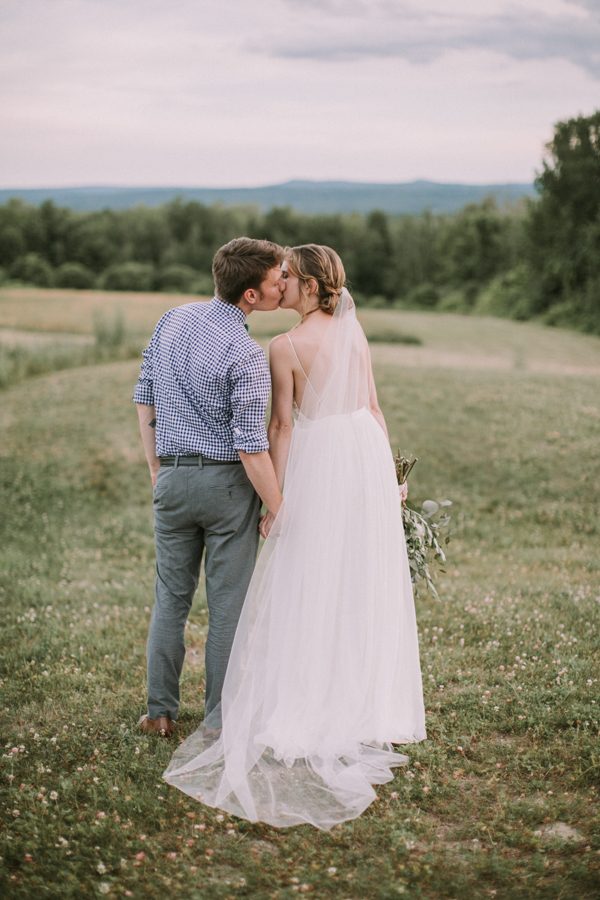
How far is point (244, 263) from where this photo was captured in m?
4.68

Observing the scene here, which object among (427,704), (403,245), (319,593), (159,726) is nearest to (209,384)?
(319,593)

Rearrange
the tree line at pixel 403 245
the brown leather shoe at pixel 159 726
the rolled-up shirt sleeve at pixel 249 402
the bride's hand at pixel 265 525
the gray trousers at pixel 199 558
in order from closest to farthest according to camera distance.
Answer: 1. the rolled-up shirt sleeve at pixel 249 402
2. the gray trousers at pixel 199 558
3. the bride's hand at pixel 265 525
4. the brown leather shoe at pixel 159 726
5. the tree line at pixel 403 245

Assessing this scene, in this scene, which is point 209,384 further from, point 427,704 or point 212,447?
point 427,704

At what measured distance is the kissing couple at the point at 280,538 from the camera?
4.73 m

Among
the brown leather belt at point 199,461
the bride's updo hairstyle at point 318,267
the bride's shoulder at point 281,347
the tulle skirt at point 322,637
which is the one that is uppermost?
the bride's updo hairstyle at point 318,267

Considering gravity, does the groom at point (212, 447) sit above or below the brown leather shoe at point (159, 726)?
above

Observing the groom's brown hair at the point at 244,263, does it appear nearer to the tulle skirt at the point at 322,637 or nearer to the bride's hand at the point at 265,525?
the tulle skirt at the point at 322,637

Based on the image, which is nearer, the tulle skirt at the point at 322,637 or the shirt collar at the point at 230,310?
the shirt collar at the point at 230,310

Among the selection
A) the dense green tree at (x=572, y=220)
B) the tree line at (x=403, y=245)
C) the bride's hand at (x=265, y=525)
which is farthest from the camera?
the tree line at (x=403, y=245)

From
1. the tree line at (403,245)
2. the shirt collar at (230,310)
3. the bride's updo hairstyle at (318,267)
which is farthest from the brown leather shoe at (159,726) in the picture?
the tree line at (403,245)

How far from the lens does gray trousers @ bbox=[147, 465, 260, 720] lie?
4.85 meters

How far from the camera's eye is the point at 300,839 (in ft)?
13.8

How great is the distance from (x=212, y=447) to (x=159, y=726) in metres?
1.87

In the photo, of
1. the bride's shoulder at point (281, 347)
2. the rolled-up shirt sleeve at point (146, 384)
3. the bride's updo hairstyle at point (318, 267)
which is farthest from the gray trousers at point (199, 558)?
the bride's updo hairstyle at point (318, 267)
